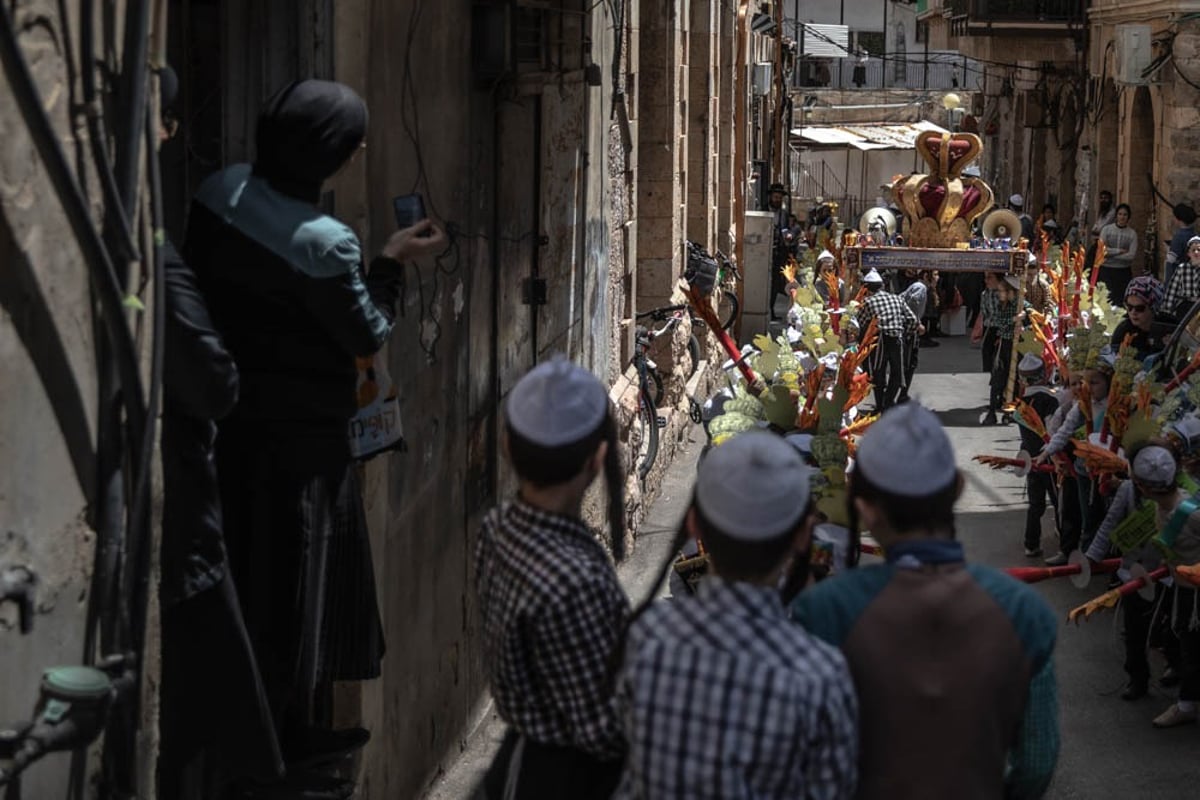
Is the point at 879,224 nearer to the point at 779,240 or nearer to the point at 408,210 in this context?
the point at 779,240

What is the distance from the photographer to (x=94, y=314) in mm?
3705

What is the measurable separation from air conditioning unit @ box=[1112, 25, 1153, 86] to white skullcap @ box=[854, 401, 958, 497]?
2074cm

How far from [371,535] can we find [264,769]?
59.4 inches

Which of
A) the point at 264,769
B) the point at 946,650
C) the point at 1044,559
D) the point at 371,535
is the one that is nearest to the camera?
the point at 946,650

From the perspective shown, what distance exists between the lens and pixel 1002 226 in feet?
63.9

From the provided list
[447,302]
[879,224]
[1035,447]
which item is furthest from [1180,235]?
[447,302]

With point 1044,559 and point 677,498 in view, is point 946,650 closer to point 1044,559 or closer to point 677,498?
point 1044,559

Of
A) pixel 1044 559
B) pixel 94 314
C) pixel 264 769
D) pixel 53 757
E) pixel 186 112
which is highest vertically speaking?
pixel 186 112

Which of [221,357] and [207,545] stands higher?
[221,357]

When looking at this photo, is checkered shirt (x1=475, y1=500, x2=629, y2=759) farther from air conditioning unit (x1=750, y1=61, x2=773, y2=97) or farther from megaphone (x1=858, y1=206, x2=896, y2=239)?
air conditioning unit (x1=750, y1=61, x2=773, y2=97)

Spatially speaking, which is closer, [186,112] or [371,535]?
[186,112]

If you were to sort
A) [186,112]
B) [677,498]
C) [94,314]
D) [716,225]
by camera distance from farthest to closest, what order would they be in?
[716,225]
[677,498]
[186,112]
[94,314]

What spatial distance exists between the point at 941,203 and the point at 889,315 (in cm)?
327

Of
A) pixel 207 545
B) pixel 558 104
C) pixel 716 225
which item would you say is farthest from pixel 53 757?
pixel 716 225
